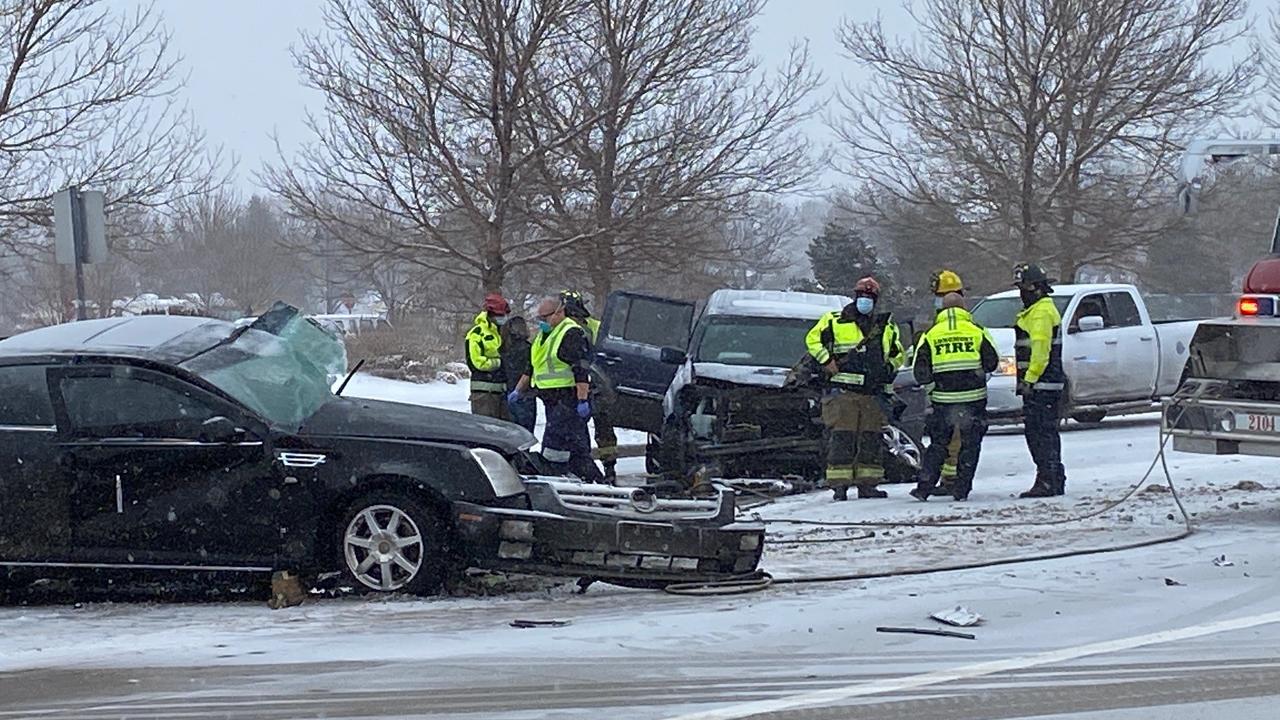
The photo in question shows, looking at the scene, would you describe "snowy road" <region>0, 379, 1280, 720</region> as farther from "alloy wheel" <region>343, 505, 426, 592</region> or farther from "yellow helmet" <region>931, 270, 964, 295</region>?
"yellow helmet" <region>931, 270, 964, 295</region>

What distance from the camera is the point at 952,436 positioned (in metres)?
11.5

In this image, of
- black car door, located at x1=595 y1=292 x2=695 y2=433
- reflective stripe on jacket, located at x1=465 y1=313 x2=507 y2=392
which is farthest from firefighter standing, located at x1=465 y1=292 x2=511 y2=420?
black car door, located at x1=595 y1=292 x2=695 y2=433

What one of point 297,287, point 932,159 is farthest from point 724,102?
point 297,287

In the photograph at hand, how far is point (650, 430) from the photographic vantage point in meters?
13.3

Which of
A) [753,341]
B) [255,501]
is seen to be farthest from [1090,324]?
[255,501]

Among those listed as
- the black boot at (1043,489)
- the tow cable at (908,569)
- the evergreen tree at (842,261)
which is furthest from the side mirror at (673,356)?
the evergreen tree at (842,261)

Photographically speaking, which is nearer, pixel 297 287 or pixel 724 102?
pixel 724 102

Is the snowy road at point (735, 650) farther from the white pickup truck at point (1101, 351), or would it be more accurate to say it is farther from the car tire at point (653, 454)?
the white pickup truck at point (1101, 351)

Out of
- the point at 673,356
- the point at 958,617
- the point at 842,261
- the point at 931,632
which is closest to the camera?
the point at 931,632

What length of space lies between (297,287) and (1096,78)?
48356 mm

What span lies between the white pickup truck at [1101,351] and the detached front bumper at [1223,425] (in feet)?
21.4

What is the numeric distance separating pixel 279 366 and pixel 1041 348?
5.78m

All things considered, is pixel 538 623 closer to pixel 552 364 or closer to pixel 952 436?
pixel 552 364

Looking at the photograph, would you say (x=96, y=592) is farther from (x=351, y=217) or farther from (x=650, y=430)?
(x=351, y=217)
